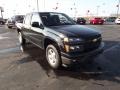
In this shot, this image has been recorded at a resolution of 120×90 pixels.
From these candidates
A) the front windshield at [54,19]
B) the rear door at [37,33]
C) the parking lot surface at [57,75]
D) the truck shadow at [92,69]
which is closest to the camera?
the parking lot surface at [57,75]

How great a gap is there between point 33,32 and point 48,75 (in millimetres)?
2663

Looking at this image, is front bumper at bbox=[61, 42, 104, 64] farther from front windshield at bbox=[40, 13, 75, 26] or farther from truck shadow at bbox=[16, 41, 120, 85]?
front windshield at bbox=[40, 13, 75, 26]

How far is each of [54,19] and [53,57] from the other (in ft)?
5.83

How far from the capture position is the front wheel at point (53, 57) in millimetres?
6352

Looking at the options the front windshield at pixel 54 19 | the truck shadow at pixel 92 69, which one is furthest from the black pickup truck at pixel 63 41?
the truck shadow at pixel 92 69

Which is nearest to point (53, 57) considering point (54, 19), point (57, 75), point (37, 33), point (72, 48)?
point (57, 75)

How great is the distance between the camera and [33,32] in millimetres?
8273

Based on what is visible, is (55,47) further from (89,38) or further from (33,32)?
(33,32)

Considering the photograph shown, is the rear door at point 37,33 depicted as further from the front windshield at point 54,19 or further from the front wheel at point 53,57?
the front wheel at point 53,57

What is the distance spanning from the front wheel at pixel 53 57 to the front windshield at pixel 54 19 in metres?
1.06

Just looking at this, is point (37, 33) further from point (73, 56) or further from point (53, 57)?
point (73, 56)

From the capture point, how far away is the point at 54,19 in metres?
7.85

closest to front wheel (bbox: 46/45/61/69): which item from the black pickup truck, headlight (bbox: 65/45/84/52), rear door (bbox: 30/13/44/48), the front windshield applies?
the black pickup truck

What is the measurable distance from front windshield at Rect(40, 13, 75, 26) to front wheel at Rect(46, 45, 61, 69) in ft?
3.49
